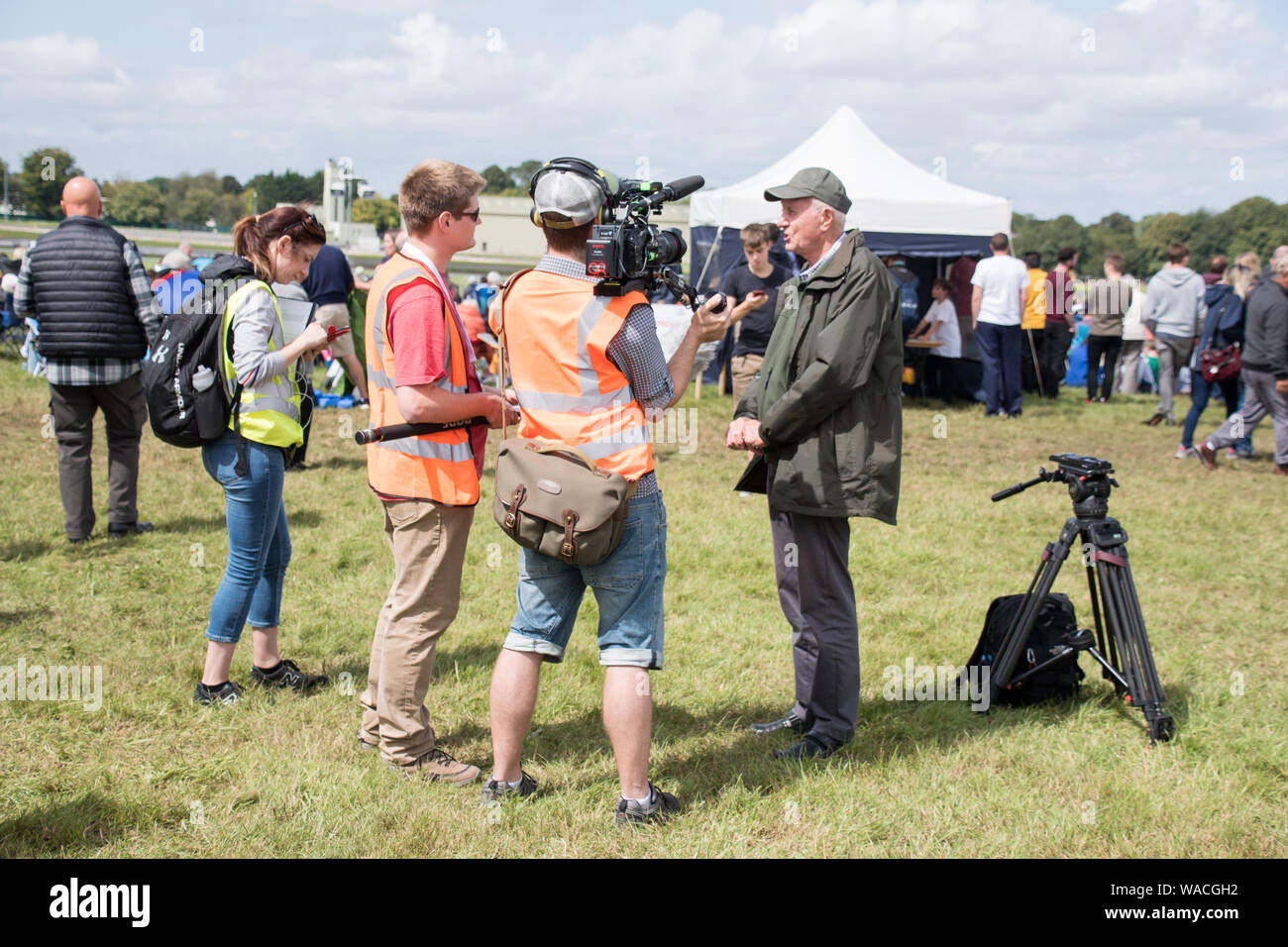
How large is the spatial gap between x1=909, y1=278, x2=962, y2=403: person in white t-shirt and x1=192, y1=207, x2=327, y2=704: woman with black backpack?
11096 millimetres

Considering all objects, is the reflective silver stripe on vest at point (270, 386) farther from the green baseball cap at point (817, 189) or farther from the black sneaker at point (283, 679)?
the green baseball cap at point (817, 189)

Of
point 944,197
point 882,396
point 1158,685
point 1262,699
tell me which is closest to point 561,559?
point 882,396

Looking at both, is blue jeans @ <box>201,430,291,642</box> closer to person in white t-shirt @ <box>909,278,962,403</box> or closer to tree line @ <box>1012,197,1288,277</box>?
person in white t-shirt @ <box>909,278,962,403</box>

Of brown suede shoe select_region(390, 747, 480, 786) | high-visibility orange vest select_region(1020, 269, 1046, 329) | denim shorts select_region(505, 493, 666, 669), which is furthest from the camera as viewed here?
high-visibility orange vest select_region(1020, 269, 1046, 329)

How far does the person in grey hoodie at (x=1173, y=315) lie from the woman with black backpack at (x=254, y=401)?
439 inches

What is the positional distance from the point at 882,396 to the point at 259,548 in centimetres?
245

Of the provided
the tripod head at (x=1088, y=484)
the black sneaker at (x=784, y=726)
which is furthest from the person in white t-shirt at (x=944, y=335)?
the black sneaker at (x=784, y=726)

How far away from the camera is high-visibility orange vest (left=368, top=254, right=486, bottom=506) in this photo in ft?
10.9

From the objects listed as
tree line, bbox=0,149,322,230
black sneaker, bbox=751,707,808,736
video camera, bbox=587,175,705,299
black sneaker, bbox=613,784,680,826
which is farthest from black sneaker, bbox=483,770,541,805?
tree line, bbox=0,149,322,230

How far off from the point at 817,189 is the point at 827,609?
59.9 inches

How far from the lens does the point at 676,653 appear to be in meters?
4.91

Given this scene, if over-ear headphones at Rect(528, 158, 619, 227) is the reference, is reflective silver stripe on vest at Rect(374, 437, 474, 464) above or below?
below

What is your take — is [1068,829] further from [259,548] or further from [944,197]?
[944,197]

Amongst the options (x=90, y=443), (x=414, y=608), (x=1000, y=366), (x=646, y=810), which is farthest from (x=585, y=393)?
(x=1000, y=366)
